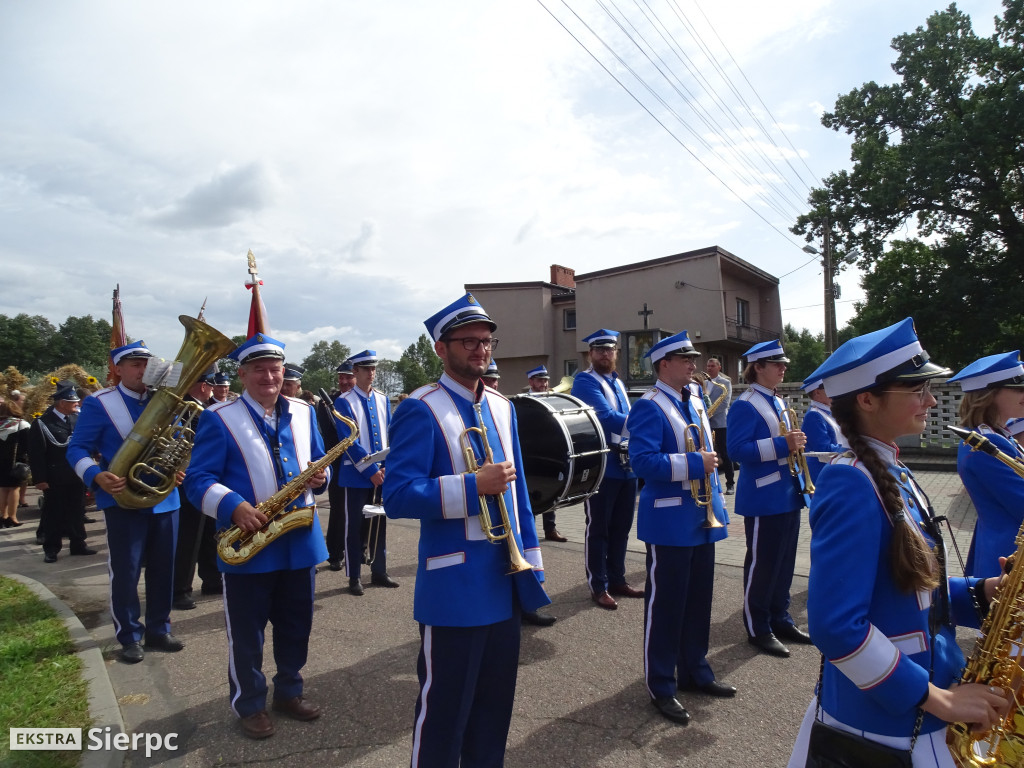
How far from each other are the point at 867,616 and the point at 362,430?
5724 mm

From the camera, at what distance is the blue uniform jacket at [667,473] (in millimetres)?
3928

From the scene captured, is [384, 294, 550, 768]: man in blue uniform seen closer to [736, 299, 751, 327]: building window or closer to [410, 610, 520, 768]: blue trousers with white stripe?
[410, 610, 520, 768]: blue trousers with white stripe

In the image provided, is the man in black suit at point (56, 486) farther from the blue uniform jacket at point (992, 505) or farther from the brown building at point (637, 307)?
the brown building at point (637, 307)

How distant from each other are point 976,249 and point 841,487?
28.5 m

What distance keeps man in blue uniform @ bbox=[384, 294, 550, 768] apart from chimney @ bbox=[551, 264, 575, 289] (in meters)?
32.0

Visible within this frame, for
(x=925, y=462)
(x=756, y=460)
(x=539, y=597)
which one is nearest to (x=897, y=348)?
(x=539, y=597)

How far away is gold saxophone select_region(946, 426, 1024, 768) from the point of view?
68.6 inches

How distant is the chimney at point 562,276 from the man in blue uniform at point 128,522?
98.9ft

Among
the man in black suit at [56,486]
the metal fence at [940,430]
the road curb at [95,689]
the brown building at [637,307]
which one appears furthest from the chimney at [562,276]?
the road curb at [95,689]

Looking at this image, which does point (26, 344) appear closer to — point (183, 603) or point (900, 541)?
point (183, 603)

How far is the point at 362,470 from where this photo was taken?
657cm

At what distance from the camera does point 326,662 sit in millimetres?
4777

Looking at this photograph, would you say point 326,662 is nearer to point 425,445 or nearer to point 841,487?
point 425,445

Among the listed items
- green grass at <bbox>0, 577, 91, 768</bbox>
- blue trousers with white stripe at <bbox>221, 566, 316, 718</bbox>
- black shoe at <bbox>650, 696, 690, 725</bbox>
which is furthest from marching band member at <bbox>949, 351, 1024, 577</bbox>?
green grass at <bbox>0, 577, 91, 768</bbox>
